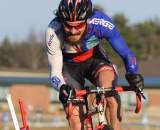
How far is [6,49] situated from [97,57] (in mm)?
100812

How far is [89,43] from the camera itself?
7957mm

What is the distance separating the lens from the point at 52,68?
7719mm

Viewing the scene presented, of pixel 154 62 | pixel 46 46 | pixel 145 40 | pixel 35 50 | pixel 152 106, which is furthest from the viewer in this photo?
pixel 35 50

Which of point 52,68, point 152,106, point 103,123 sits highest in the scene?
point 52,68

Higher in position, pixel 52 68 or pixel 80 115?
pixel 52 68

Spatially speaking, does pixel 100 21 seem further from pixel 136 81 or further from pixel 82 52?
pixel 136 81

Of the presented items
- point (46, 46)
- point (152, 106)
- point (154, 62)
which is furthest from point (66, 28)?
point (154, 62)

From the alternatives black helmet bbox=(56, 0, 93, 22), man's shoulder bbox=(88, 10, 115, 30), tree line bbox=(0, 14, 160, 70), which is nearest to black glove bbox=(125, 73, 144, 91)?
man's shoulder bbox=(88, 10, 115, 30)

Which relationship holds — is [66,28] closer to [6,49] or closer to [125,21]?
[125,21]

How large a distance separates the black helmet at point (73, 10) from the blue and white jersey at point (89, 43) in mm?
218

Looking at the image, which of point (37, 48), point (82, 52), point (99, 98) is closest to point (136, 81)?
point (99, 98)

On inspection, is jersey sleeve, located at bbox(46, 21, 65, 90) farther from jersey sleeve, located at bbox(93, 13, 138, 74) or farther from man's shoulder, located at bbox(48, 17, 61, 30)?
jersey sleeve, located at bbox(93, 13, 138, 74)

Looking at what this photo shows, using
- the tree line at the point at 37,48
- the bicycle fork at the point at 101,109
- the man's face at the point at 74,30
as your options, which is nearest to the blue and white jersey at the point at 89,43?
the man's face at the point at 74,30

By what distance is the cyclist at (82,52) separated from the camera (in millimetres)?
7492
